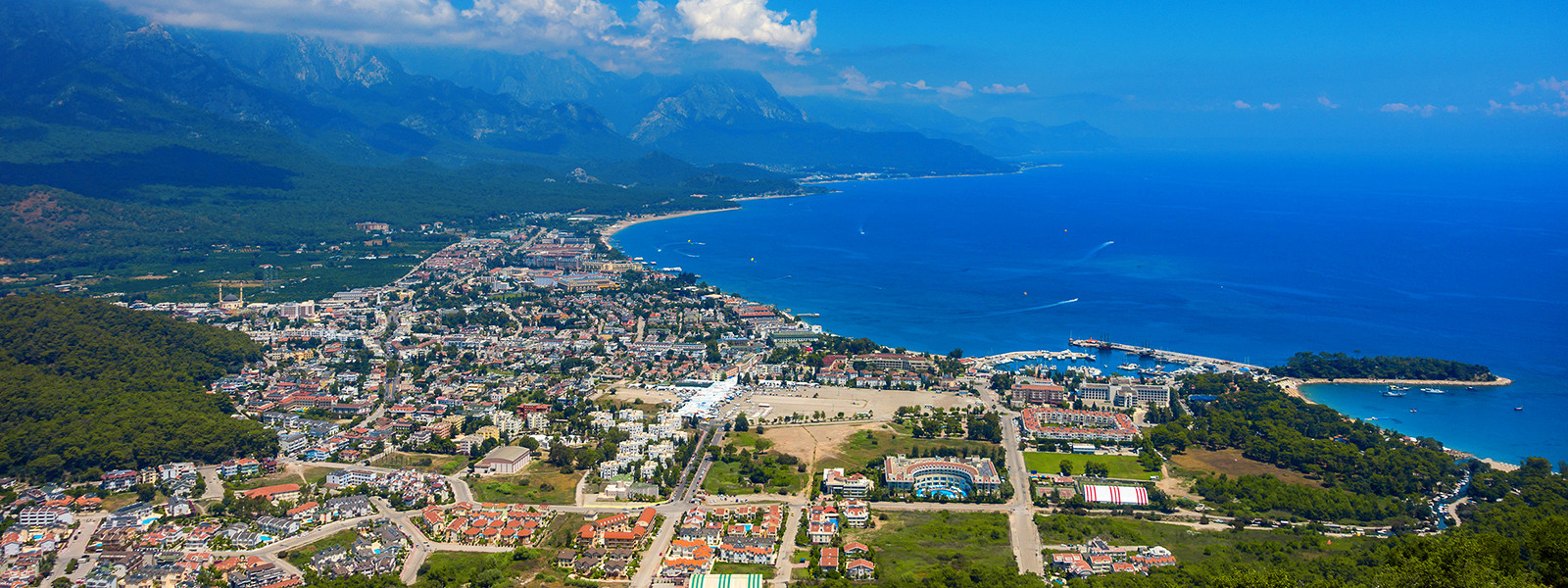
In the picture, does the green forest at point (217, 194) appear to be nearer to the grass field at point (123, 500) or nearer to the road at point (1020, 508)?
the grass field at point (123, 500)

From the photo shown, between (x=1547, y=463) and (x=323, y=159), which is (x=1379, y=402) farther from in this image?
(x=323, y=159)

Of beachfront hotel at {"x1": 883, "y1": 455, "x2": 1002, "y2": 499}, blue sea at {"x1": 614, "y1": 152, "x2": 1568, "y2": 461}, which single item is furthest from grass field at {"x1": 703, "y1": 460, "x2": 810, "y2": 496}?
blue sea at {"x1": 614, "y1": 152, "x2": 1568, "y2": 461}

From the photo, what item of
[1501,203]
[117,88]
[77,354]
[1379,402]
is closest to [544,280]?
[77,354]

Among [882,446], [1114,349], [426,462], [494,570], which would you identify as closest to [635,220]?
[1114,349]

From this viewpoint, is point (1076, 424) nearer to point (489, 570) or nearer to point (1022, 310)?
point (489, 570)

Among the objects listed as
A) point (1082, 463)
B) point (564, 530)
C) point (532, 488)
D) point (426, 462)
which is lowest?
point (564, 530)
